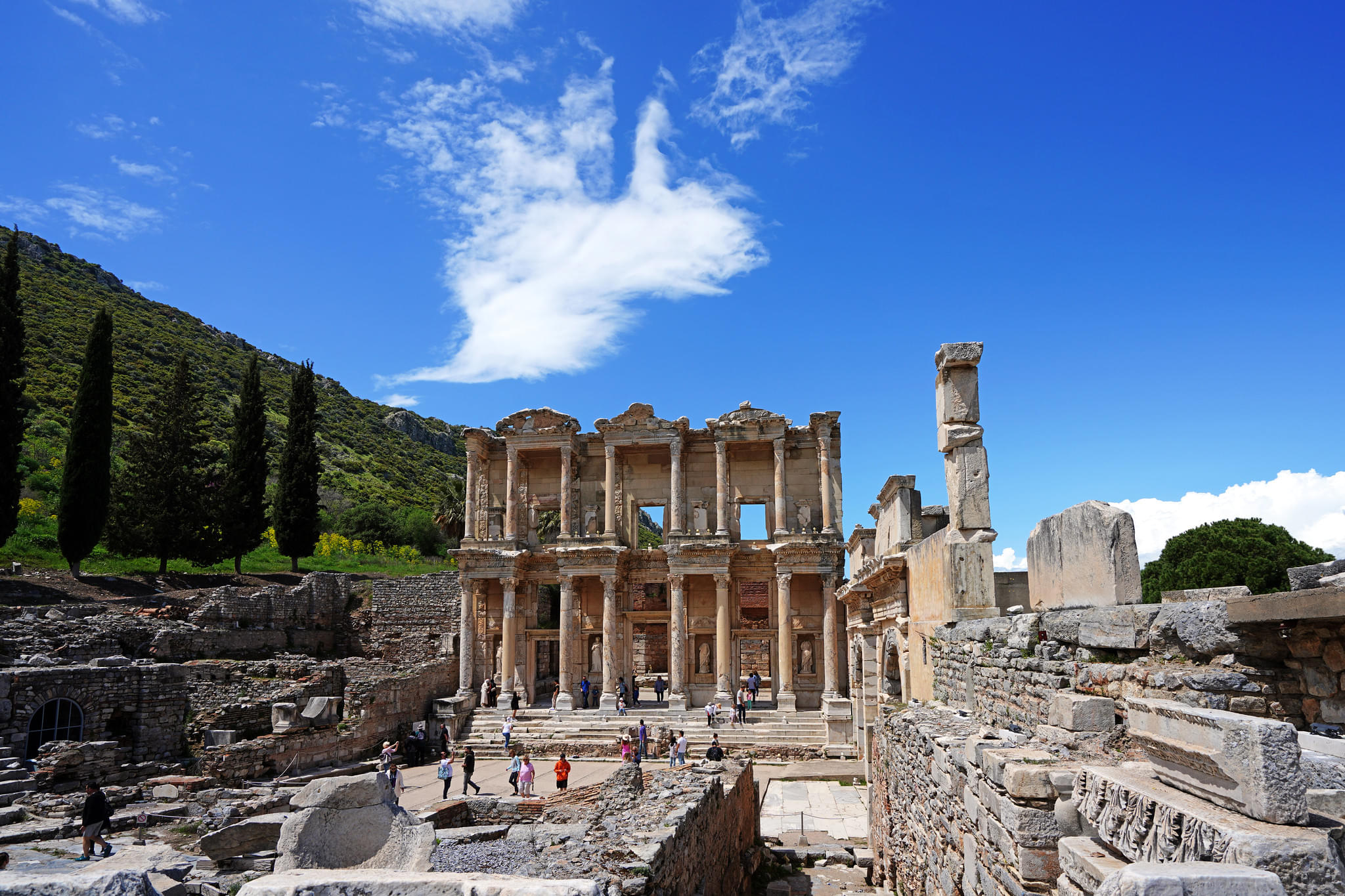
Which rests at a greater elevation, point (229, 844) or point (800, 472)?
point (800, 472)

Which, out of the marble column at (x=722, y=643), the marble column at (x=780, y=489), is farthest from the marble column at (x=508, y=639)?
the marble column at (x=780, y=489)

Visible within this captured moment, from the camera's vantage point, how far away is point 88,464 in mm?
30031

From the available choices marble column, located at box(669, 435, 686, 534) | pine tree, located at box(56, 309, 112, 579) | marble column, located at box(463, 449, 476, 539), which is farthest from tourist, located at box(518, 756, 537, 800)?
pine tree, located at box(56, 309, 112, 579)

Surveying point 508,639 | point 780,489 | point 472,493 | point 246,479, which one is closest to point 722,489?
point 780,489

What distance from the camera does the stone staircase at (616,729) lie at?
2533 cm

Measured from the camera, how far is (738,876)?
12.0m

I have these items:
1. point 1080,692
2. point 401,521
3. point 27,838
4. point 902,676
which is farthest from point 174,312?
point 1080,692

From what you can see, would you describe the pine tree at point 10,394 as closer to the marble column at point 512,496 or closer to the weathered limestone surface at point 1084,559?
the marble column at point 512,496

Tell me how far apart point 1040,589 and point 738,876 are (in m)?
6.80

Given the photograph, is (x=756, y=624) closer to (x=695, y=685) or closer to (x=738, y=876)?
(x=695, y=685)

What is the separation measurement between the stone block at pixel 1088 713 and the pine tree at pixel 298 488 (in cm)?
3975

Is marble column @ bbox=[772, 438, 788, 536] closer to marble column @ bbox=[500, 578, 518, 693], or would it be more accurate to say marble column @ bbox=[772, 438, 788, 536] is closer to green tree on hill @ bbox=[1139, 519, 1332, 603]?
marble column @ bbox=[500, 578, 518, 693]

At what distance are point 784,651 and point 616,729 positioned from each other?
6616 millimetres

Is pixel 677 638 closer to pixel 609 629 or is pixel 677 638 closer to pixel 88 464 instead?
pixel 609 629
